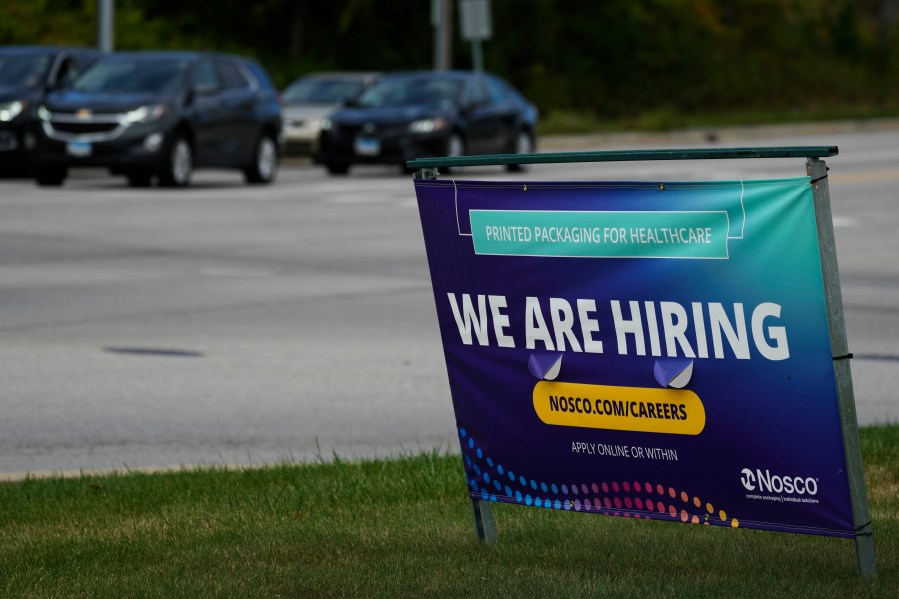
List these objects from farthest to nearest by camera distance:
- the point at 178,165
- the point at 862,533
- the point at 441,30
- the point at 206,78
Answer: the point at 441,30 → the point at 206,78 → the point at 178,165 → the point at 862,533

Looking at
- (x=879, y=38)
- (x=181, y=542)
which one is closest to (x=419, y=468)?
(x=181, y=542)

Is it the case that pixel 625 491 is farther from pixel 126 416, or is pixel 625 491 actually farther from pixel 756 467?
pixel 126 416

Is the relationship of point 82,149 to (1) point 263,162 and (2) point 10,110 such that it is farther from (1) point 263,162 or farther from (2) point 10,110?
(1) point 263,162

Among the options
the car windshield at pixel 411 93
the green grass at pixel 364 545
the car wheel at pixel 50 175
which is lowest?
the car windshield at pixel 411 93

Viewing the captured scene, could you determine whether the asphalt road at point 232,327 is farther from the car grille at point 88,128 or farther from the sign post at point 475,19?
the sign post at point 475,19

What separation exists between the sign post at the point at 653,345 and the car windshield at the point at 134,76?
19.4 metres

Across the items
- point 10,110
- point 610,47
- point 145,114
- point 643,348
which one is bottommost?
point 610,47

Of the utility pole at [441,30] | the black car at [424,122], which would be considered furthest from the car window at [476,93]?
the utility pole at [441,30]

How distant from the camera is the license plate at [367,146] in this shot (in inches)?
1077

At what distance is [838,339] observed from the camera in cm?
463

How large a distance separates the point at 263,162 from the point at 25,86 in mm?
3510

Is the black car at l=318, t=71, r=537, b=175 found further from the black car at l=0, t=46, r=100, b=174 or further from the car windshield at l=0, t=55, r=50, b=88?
the car windshield at l=0, t=55, r=50, b=88

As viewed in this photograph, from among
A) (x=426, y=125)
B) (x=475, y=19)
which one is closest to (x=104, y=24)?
(x=426, y=125)

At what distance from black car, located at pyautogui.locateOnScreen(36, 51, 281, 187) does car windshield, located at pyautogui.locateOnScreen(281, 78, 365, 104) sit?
7476 millimetres
